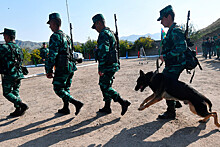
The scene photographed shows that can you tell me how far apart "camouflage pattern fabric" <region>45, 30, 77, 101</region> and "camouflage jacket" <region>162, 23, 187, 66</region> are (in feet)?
6.75

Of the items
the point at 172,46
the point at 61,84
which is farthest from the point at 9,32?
the point at 172,46

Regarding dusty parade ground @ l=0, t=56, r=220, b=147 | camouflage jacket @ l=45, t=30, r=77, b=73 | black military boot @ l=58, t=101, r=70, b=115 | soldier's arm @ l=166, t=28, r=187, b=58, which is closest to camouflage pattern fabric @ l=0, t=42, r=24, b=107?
dusty parade ground @ l=0, t=56, r=220, b=147

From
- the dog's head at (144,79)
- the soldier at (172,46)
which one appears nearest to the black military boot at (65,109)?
the dog's head at (144,79)

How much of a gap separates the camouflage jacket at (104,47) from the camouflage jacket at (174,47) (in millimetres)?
1091

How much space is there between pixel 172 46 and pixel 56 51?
7.57ft

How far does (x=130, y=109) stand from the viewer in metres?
3.92

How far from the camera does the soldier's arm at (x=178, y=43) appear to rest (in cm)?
285

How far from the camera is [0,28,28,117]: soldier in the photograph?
11.6ft

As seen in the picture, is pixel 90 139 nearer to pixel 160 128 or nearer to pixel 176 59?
pixel 160 128

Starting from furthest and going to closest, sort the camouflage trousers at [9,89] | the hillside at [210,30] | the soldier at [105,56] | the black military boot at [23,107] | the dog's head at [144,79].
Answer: the hillside at [210,30], the black military boot at [23,107], the camouflage trousers at [9,89], the soldier at [105,56], the dog's head at [144,79]

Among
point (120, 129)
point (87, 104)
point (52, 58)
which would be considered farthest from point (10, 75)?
point (120, 129)

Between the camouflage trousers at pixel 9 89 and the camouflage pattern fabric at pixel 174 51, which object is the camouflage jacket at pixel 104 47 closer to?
the camouflage pattern fabric at pixel 174 51

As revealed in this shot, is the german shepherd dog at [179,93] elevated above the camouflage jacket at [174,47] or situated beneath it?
situated beneath

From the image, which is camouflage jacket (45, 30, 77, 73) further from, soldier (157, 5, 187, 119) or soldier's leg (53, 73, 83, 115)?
soldier (157, 5, 187, 119)
